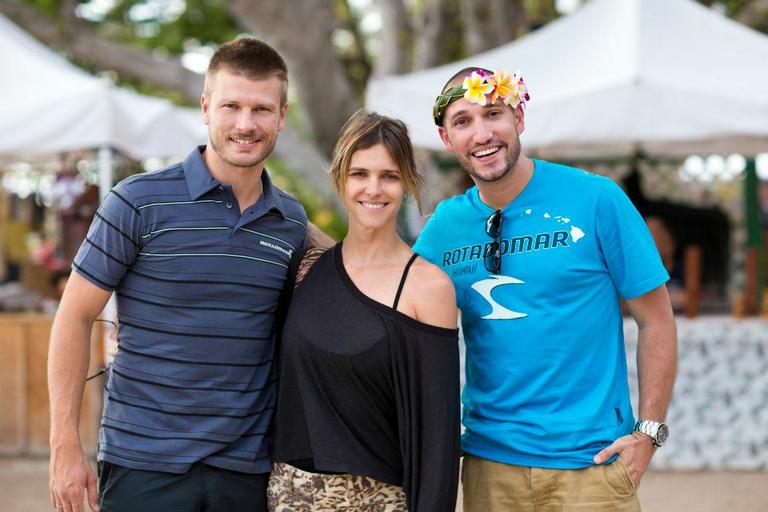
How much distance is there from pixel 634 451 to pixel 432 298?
78 centimetres

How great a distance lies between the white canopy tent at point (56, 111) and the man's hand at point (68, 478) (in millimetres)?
4633

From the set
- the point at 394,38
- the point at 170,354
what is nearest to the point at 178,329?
the point at 170,354

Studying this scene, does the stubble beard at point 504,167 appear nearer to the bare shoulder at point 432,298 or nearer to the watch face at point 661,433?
the bare shoulder at point 432,298

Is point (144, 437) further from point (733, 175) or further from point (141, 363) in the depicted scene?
point (733, 175)

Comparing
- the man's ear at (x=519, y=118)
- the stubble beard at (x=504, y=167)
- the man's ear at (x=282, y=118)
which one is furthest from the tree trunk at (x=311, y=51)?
the stubble beard at (x=504, y=167)

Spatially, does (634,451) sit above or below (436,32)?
below

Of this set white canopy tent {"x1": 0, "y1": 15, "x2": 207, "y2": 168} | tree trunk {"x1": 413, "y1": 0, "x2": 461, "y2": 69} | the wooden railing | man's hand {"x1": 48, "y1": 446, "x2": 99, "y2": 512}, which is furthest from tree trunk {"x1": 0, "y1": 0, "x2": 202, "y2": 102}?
man's hand {"x1": 48, "y1": 446, "x2": 99, "y2": 512}

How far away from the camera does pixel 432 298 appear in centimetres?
257

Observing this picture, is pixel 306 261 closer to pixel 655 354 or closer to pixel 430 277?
pixel 430 277

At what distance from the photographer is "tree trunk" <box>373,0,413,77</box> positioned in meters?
12.1

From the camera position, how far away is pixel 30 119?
271 inches

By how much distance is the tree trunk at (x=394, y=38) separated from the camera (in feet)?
39.7

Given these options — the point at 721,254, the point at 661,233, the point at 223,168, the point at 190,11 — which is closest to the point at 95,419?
the point at 661,233

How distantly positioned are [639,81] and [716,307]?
2929mm
